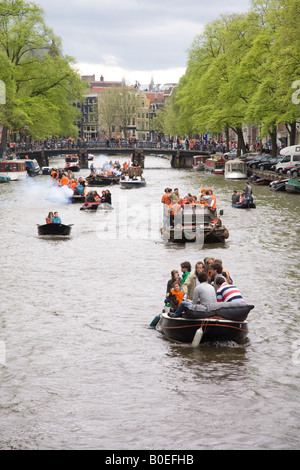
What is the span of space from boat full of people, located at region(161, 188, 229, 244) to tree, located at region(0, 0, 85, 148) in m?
39.6

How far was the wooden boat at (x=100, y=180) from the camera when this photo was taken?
58.4 meters

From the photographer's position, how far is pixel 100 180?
194 ft

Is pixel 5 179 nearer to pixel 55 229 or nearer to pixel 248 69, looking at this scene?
pixel 248 69

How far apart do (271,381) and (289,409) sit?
1.32 meters

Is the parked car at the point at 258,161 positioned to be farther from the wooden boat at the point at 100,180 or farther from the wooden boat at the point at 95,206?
the wooden boat at the point at 95,206

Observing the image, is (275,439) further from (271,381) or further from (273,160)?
(273,160)

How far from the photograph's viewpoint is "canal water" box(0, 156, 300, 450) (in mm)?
11133

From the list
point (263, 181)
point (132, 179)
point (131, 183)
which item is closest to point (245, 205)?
point (263, 181)

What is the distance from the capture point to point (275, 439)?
1077cm

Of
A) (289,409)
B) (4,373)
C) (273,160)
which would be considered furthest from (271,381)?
(273,160)

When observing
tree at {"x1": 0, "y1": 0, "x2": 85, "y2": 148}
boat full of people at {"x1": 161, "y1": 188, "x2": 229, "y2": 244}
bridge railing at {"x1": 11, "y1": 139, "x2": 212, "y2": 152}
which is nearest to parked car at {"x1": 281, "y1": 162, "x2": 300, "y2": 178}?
boat full of people at {"x1": 161, "y1": 188, "x2": 229, "y2": 244}

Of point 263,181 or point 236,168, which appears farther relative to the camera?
point 236,168

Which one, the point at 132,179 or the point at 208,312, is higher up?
the point at 132,179

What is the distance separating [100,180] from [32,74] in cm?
1877
